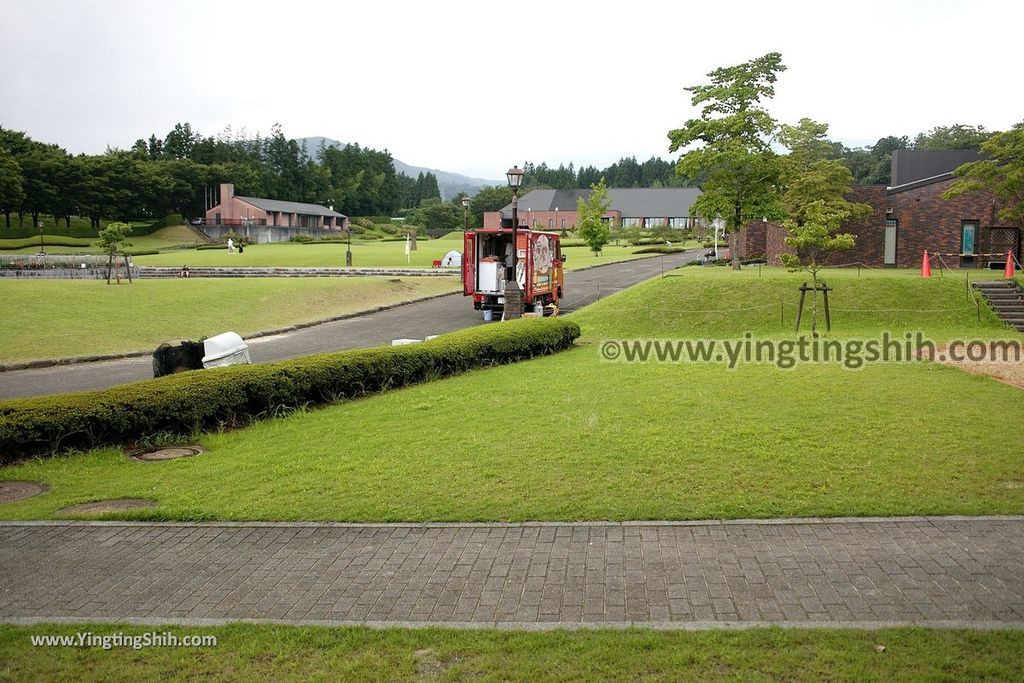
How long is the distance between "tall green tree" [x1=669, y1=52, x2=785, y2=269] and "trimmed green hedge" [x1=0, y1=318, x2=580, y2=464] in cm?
2157

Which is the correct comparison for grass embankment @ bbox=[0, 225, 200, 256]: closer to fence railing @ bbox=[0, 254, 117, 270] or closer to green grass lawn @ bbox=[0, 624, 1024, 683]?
fence railing @ bbox=[0, 254, 117, 270]

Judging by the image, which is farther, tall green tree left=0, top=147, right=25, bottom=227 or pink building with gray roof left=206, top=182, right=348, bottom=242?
pink building with gray roof left=206, top=182, right=348, bottom=242

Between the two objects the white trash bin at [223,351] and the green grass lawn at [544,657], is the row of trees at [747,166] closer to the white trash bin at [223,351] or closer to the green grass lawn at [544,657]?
the white trash bin at [223,351]

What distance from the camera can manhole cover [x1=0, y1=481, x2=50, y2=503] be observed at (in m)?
7.98

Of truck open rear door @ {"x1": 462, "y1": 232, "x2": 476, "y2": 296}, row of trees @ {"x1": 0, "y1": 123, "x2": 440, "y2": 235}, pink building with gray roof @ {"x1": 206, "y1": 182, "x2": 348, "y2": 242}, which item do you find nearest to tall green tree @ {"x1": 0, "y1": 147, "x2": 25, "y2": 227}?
row of trees @ {"x1": 0, "y1": 123, "x2": 440, "y2": 235}

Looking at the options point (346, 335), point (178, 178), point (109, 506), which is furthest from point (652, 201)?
point (109, 506)

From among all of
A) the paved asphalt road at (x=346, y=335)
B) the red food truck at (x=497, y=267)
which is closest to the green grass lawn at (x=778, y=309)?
the red food truck at (x=497, y=267)

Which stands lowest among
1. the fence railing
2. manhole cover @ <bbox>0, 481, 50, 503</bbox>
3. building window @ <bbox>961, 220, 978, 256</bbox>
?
manhole cover @ <bbox>0, 481, 50, 503</bbox>

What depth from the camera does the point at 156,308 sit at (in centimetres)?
2609

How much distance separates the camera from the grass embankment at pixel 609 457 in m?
7.23

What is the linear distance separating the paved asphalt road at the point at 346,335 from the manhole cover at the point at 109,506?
8.86m

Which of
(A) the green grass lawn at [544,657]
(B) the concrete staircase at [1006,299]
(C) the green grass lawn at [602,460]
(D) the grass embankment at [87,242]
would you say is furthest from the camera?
(D) the grass embankment at [87,242]

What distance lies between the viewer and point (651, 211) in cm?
10688

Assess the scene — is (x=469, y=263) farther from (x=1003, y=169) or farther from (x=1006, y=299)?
(x=1003, y=169)
